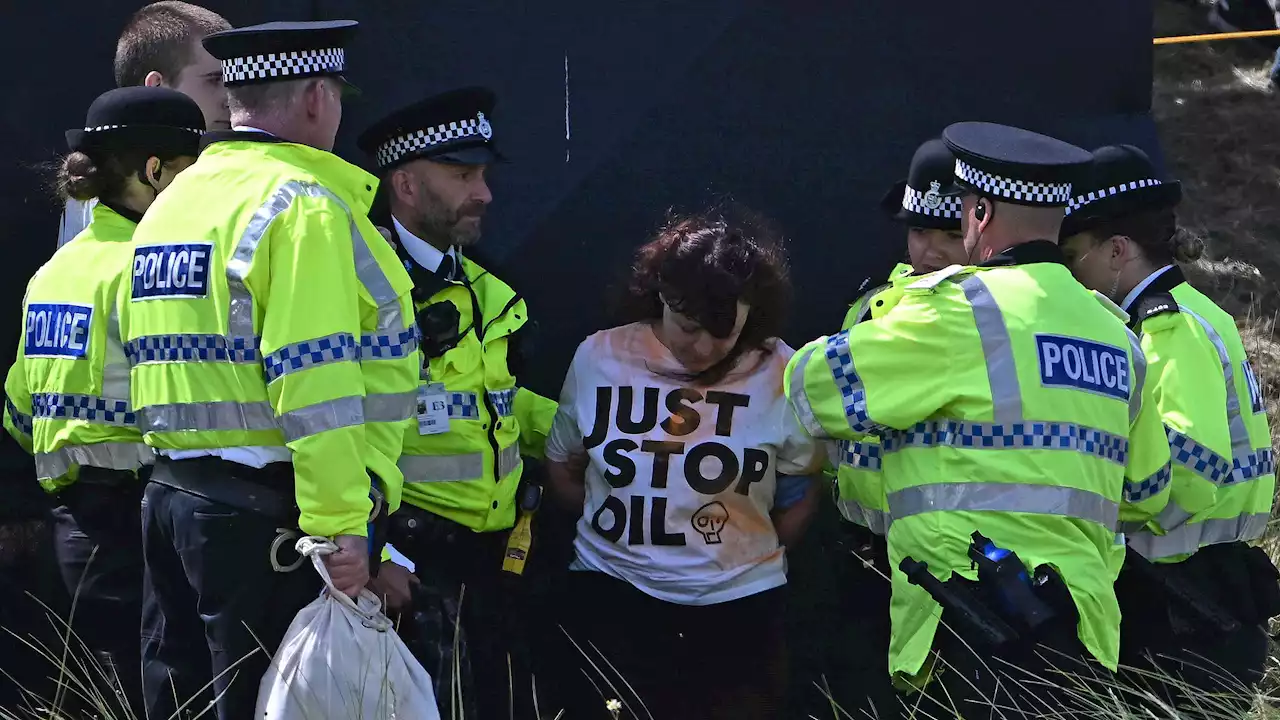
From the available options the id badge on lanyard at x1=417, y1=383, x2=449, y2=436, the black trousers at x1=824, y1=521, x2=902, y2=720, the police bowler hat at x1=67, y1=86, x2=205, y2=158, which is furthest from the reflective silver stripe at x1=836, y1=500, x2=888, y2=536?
the police bowler hat at x1=67, y1=86, x2=205, y2=158

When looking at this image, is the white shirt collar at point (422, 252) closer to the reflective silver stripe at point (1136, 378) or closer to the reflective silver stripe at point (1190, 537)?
the reflective silver stripe at point (1136, 378)

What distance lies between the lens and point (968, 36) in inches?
190

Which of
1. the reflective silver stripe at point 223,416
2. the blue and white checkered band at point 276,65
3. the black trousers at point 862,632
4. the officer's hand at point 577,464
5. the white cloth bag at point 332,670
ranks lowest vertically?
the black trousers at point 862,632

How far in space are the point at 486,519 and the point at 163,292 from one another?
3.54 feet

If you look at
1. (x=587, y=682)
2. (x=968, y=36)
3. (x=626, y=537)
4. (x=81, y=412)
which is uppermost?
(x=968, y=36)

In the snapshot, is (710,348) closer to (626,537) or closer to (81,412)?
(626,537)

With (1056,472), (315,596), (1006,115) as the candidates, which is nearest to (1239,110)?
(1006,115)

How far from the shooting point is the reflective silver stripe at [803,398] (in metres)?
3.31

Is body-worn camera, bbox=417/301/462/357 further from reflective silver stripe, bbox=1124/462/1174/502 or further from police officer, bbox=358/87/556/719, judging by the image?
reflective silver stripe, bbox=1124/462/1174/502

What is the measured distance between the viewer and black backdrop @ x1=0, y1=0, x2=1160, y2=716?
457 cm

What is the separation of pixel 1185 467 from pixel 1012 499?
693 millimetres

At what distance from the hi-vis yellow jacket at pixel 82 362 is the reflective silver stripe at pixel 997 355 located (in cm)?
200

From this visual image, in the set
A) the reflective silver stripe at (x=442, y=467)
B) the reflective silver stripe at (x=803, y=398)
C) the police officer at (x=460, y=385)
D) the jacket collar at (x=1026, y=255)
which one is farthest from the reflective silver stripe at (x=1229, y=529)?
the reflective silver stripe at (x=442, y=467)

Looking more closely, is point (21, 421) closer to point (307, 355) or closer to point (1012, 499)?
point (307, 355)
